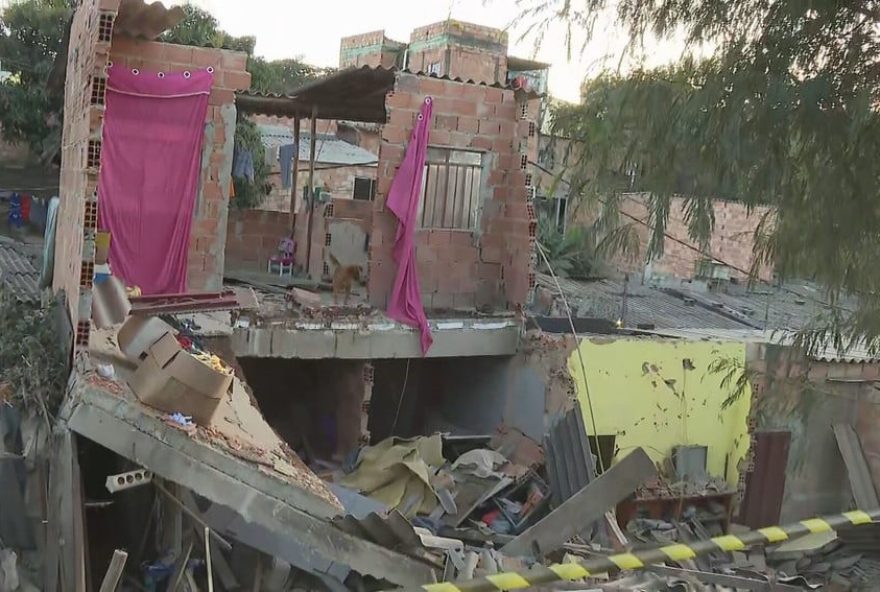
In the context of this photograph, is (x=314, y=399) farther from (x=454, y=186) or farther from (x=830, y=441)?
(x=830, y=441)

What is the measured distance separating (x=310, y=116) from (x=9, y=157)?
8.97 metres

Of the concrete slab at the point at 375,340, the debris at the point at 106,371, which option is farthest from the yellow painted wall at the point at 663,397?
the debris at the point at 106,371

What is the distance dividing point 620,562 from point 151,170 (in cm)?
754

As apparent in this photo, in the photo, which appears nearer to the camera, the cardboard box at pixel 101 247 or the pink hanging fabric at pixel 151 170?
the cardboard box at pixel 101 247

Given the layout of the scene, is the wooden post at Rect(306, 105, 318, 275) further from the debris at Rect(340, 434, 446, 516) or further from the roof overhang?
the debris at Rect(340, 434, 446, 516)

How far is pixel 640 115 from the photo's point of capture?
4.03m

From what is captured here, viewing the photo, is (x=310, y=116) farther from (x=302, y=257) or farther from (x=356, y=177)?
(x=356, y=177)

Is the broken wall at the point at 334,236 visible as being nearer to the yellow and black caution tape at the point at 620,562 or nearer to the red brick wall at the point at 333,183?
the red brick wall at the point at 333,183

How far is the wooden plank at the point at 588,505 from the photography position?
565 centimetres

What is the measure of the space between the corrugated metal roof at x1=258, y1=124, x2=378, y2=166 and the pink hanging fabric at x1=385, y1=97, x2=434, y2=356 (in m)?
7.46

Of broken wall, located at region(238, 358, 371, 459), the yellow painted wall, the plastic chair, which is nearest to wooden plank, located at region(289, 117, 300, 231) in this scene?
the plastic chair

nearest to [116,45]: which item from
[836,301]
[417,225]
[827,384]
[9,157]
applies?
[417,225]

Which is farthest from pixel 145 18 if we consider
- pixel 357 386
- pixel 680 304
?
pixel 680 304

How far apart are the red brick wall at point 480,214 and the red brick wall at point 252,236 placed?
4.74 metres
